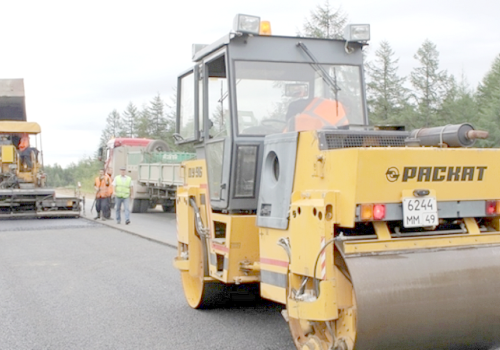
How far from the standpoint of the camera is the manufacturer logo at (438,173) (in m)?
4.70

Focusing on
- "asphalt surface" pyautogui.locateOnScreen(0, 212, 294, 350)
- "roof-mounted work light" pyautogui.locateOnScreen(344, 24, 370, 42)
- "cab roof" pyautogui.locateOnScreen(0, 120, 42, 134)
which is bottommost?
"asphalt surface" pyautogui.locateOnScreen(0, 212, 294, 350)

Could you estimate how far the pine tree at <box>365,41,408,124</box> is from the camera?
42.4 m

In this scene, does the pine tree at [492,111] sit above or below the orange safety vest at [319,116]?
above

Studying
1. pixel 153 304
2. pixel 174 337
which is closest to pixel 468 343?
pixel 174 337

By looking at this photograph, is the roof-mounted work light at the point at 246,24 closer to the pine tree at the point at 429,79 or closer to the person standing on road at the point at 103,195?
the person standing on road at the point at 103,195

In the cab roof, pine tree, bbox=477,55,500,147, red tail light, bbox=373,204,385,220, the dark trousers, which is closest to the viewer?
red tail light, bbox=373,204,385,220

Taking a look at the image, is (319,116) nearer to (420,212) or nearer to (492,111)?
(420,212)

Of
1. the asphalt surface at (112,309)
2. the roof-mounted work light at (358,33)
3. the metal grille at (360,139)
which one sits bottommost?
the asphalt surface at (112,309)

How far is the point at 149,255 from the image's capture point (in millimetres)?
12484

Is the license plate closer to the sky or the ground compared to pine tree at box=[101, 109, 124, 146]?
closer to the ground

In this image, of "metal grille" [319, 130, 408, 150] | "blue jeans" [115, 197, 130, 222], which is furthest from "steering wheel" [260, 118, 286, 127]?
"blue jeans" [115, 197, 130, 222]

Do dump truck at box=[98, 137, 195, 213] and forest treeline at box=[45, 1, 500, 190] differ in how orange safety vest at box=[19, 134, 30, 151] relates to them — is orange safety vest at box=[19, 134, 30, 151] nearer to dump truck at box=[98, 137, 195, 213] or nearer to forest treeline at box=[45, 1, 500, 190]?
dump truck at box=[98, 137, 195, 213]

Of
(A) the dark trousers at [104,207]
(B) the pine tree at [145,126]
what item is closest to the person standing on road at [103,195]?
(A) the dark trousers at [104,207]

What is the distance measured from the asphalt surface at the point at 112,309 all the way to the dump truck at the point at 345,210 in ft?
2.27
